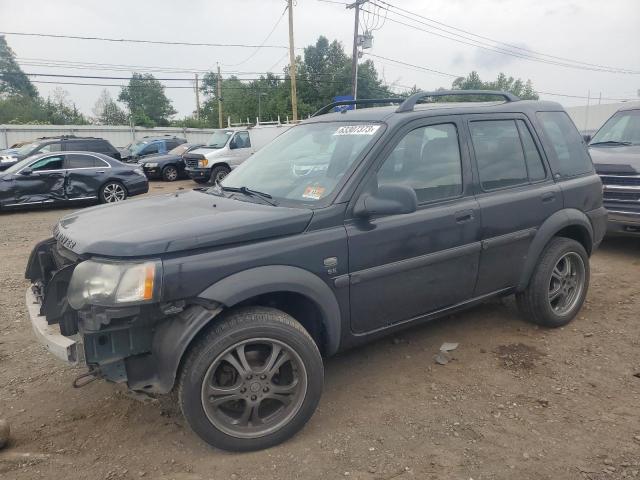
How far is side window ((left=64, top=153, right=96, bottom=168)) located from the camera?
42.0ft

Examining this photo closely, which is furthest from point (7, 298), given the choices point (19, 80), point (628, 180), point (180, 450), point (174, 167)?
point (19, 80)

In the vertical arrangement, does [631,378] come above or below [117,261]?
below

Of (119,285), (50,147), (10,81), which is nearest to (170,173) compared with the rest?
(50,147)

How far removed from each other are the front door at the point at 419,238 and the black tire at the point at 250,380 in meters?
0.51

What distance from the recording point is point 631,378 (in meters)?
3.61

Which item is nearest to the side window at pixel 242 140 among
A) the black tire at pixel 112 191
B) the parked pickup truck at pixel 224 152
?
the parked pickup truck at pixel 224 152

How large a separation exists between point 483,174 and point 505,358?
142cm

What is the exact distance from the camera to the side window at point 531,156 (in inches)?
162

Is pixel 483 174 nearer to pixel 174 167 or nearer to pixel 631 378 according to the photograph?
pixel 631 378

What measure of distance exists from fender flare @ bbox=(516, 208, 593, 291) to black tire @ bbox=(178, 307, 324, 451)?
6.92 feet

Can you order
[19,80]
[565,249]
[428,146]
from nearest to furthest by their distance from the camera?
[428,146], [565,249], [19,80]

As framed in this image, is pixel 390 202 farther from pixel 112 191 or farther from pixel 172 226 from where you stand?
pixel 112 191

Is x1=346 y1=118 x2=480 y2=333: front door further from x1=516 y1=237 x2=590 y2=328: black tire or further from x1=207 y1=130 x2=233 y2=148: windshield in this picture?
x1=207 y1=130 x2=233 y2=148: windshield

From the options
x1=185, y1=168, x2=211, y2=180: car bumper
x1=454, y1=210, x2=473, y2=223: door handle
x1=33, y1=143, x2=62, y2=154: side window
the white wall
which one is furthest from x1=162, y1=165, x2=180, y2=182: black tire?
x1=454, y1=210, x2=473, y2=223: door handle
